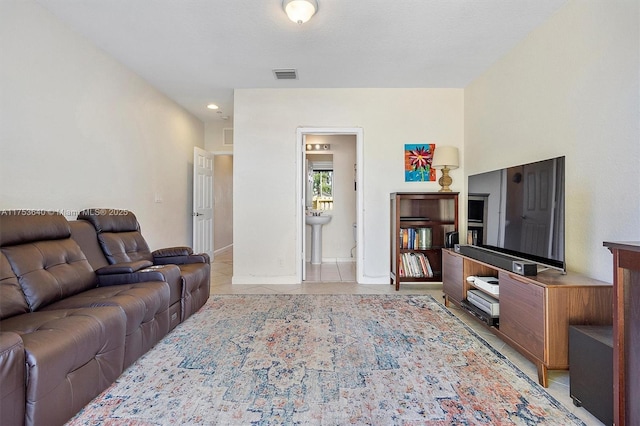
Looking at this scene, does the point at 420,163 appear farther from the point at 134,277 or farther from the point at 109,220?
the point at 109,220

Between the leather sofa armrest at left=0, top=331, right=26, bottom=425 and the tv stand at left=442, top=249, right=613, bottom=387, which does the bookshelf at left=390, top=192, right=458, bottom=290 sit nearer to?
the tv stand at left=442, top=249, right=613, bottom=387

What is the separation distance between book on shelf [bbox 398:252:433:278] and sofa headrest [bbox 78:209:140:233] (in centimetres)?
306

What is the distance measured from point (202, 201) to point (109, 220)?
2443mm

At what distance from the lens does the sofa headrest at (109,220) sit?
2.52 metres

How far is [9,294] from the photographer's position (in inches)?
61.2

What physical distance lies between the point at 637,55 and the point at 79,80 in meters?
4.14

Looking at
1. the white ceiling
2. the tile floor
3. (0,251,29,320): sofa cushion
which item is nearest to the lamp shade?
the white ceiling

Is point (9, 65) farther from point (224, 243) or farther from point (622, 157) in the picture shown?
point (224, 243)

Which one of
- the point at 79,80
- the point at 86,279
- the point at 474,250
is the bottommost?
the point at 86,279

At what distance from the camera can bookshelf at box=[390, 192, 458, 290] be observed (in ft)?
11.7

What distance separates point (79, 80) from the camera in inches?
104

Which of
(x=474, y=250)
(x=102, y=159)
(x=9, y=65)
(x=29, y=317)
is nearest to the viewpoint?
(x=29, y=317)

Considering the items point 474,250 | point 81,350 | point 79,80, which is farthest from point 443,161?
point 79,80

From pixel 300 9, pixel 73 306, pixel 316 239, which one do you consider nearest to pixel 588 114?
pixel 300 9
